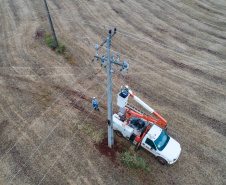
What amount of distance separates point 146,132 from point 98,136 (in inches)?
143

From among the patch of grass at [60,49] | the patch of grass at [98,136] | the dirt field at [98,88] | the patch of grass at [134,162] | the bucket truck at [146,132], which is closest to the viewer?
the bucket truck at [146,132]

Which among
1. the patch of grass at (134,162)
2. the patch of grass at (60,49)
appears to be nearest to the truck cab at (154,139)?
the patch of grass at (134,162)

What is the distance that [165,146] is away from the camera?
1127cm

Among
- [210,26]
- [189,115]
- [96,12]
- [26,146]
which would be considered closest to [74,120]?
[26,146]

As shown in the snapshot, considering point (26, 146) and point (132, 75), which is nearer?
point (26, 146)

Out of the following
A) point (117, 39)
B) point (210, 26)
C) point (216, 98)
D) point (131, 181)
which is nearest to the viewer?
point (131, 181)

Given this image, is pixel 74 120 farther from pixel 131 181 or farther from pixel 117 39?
pixel 117 39

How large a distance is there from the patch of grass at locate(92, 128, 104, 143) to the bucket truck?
1214 mm

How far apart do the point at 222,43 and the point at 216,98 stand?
11491 millimetres

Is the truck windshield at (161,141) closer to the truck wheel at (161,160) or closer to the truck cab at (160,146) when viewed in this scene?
the truck cab at (160,146)

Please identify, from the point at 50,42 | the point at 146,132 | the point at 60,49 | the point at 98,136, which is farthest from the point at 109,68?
the point at 50,42

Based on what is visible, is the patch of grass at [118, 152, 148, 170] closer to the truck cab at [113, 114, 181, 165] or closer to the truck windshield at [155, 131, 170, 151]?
the truck cab at [113, 114, 181, 165]

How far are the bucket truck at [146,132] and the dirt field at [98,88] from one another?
0.96 m

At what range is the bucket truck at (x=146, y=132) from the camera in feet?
35.6
